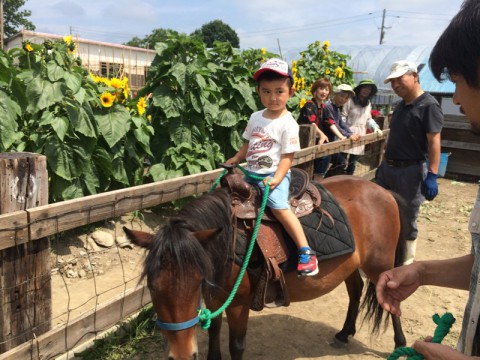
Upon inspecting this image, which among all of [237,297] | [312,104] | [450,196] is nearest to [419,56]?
[450,196]

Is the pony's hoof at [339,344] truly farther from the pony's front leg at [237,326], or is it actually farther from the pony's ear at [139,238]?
the pony's ear at [139,238]

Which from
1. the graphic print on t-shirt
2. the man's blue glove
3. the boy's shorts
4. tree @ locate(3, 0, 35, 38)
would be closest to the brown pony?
the boy's shorts

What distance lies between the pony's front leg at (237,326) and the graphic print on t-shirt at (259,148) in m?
0.96

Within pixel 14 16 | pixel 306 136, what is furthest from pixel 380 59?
pixel 14 16

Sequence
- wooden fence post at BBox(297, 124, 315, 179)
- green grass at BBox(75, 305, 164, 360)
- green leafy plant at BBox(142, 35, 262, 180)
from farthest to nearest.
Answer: green leafy plant at BBox(142, 35, 262, 180) → wooden fence post at BBox(297, 124, 315, 179) → green grass at BBox(75, 305, 164, 360)

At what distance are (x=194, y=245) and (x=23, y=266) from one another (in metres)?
0.99

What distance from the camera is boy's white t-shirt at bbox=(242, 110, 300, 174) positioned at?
8.71 feet

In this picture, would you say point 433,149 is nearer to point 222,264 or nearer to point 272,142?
point 272,142

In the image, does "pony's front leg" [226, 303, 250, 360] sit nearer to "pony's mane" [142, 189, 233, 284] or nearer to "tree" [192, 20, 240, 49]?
"pony's mane" [142, 189, 233, 284]

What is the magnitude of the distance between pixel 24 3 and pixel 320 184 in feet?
194

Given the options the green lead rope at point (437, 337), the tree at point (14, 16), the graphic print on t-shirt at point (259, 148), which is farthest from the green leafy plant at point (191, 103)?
the tree at point (14, 16)

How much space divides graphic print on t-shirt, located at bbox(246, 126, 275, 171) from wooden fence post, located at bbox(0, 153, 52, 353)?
1328 mm

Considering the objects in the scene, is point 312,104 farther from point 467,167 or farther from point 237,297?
point 467,167

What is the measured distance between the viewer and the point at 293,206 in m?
2.74
